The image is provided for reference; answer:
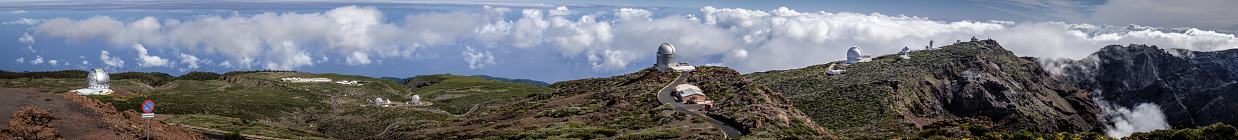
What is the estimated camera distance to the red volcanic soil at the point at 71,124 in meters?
29.2

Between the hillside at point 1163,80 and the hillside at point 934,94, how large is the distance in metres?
10.1

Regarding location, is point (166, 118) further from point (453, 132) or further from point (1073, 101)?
point (1073, 101)

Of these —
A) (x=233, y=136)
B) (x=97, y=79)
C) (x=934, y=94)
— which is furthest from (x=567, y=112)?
(x=934, y=94)

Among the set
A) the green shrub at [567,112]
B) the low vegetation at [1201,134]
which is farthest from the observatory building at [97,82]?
the low vegetation at [1201,134]

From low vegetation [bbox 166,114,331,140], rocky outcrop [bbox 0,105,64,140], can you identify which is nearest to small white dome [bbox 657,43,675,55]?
low vegetation [bbox 166,114,331,140]

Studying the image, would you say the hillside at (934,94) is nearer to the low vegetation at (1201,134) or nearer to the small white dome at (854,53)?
the small white dome at (854,53)

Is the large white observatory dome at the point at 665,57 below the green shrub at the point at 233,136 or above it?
above

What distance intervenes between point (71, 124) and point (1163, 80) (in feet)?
441

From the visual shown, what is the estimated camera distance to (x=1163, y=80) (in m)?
110

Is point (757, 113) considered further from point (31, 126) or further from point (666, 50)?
point (666, 50)

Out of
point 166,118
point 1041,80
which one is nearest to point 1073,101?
point 1041,80

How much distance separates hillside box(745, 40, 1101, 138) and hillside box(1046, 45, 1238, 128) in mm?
10138

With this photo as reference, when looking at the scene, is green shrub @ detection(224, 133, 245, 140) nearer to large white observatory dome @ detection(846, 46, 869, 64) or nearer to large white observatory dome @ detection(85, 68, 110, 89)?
large white observatory dome @ detection(85, 68, 110, 89)

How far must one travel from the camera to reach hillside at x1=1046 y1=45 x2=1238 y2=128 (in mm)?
96875
